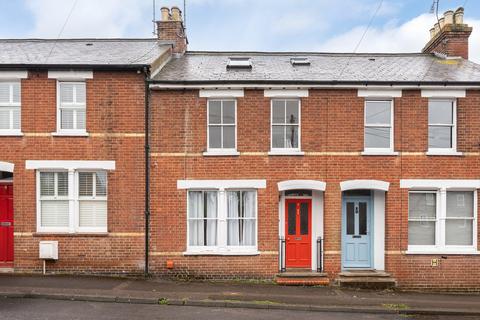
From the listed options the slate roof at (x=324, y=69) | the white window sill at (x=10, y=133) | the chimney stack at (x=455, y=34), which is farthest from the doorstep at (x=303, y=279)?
the chimney stack at (x=455, y=34)

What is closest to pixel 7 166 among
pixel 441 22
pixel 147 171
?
pixel 147 171

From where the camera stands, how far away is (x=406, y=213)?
41.1 ft

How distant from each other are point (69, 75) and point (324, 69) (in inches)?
331

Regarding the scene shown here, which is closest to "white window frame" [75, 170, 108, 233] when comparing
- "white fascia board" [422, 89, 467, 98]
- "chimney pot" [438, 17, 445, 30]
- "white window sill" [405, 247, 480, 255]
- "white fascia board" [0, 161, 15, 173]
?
"white fascia board" [0, 161, 15, 173]

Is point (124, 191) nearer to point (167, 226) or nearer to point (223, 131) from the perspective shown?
point (167, 226)

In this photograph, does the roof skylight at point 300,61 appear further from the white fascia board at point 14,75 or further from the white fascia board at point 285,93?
the white fascia board at point 14,75

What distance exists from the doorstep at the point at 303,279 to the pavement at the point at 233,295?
278mm

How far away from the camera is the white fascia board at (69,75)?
12.2 metres

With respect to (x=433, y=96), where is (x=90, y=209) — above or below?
below

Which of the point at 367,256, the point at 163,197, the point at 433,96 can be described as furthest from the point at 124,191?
the point at 433,96

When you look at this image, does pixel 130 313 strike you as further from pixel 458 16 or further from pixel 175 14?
pixel 458 16

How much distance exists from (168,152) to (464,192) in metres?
9.40

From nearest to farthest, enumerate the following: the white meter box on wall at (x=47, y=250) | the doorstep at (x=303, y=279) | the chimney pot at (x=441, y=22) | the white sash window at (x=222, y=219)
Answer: the white meter box on wall at (x=47, y=250), the doorstep at (x=303, y=279), the white sash window at (x=222, y=219), the chimney pot at (x=441, y=22)

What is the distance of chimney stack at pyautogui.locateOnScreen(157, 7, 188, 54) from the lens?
53.3 feet
